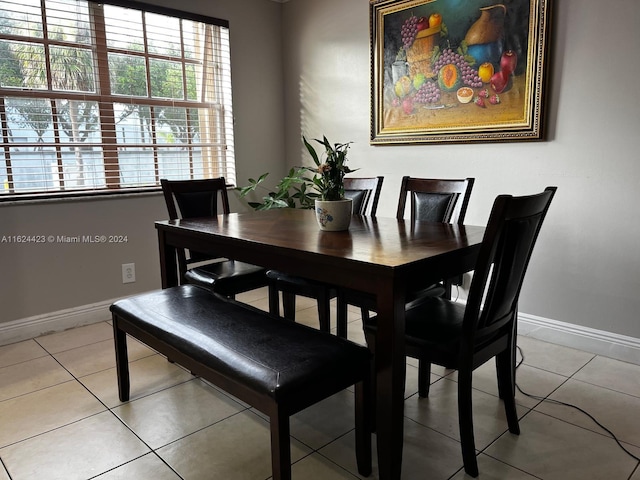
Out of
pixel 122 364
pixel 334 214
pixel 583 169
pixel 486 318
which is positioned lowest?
pixel 122 364

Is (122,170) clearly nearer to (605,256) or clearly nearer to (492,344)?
(492,344)

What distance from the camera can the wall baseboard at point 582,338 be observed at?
240cm

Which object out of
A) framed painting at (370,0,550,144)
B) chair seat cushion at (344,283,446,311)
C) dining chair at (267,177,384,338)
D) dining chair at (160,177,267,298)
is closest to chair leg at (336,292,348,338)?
dining chair at (267,177,384,338)

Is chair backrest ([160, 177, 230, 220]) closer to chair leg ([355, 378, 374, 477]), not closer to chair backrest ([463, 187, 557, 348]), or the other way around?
chair leg ([355, 378, 374, 477])

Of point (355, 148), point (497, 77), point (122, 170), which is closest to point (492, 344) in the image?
point (497, 77)

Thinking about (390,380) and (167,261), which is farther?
(167,261)

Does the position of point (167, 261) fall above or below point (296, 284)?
above

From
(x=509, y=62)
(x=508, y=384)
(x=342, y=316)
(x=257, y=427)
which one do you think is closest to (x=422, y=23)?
(x=509, y=62)

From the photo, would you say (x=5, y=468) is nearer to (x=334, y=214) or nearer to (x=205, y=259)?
(x=205, y=259)

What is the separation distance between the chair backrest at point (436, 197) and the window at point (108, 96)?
71.0 inches

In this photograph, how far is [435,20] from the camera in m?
2.88

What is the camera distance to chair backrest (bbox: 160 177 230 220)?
104 inches

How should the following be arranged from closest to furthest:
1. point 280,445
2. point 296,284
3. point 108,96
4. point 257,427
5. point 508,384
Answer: point 280,445
point 508,384
point 257,427
point 296,284
point 108,96

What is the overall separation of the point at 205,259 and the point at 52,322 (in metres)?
1.12
